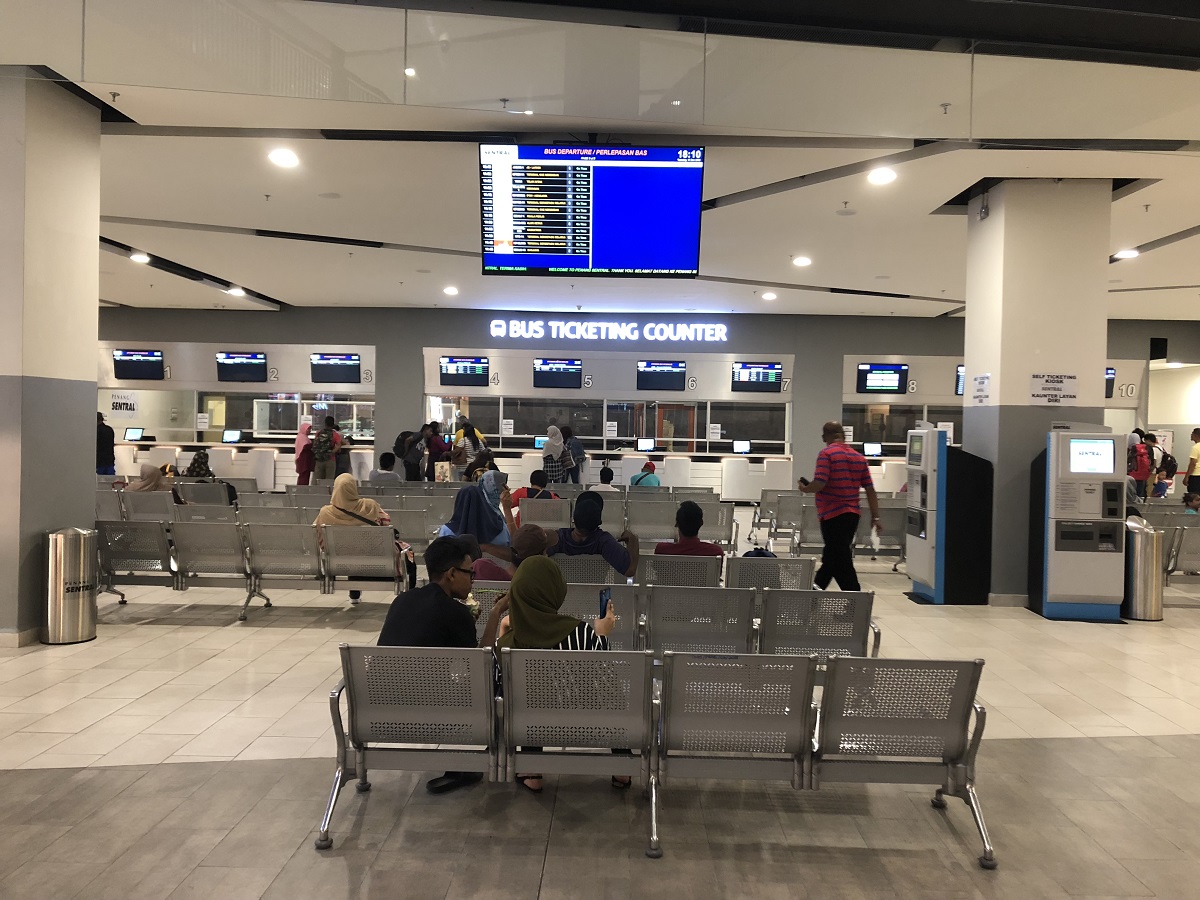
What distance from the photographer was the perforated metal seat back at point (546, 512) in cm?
865

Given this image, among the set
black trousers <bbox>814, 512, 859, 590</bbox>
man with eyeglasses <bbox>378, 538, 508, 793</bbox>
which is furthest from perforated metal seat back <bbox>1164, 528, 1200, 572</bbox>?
man with eyeglasses <bbox>378, 538, 508, 793</bbox>

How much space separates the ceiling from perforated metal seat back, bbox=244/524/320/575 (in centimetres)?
327

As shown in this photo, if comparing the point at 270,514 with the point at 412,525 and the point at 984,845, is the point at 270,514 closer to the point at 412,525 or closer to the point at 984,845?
the point at 412,525

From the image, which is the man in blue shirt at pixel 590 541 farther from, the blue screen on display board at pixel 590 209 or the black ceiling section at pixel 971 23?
the black ceiling section at pixel 971 23

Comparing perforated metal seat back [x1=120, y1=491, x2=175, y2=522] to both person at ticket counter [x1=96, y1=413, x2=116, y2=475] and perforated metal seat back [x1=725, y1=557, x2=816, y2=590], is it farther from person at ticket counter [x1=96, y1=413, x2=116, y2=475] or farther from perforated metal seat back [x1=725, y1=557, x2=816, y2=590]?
perforated metal seat back [x1=725, y1=557, x2=816, y2=590]

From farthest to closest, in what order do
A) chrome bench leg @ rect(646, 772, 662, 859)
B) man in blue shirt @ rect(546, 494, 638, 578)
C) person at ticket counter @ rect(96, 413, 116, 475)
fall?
1. person at ticket counter @ rect(96, 413, 116, 475)
2. man in blue shirt @ rect(546, 494, 638, 578)
3. chrome bench leg @ rect(646, 772, 662, 859)

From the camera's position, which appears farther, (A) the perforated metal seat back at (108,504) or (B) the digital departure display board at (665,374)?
(B) the digital departure display board at (665,374)

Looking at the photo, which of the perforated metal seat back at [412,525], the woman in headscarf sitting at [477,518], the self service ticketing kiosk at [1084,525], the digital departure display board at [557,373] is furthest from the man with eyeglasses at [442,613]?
the digital departure display board at [557,373]

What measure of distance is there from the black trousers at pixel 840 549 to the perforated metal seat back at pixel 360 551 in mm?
3621

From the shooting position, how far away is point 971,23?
5.33 meters

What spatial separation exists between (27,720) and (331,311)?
14544mm

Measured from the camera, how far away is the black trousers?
7.35 meters

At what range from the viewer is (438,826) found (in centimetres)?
338

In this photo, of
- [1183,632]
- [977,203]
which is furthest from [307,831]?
[977,203]
